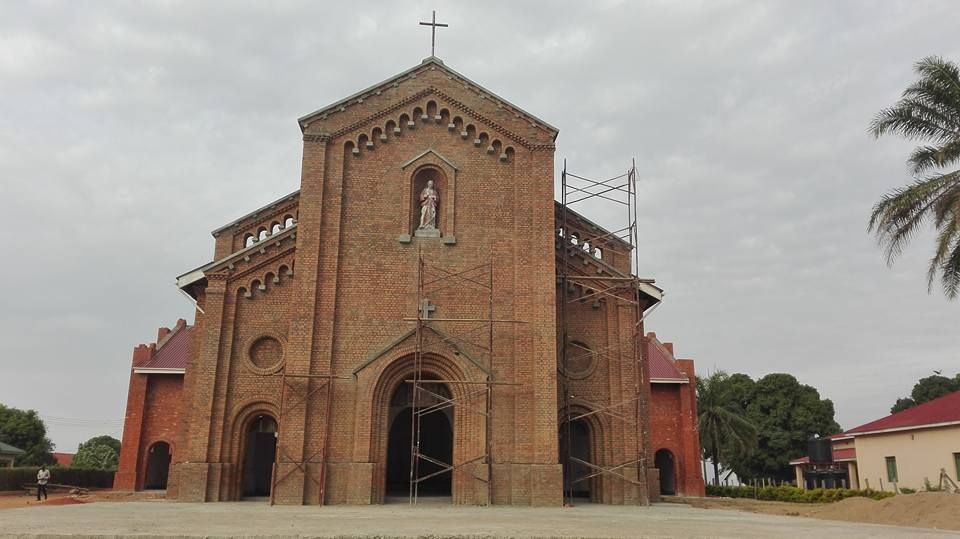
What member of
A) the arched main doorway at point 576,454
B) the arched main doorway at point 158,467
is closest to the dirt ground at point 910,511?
the arched main doorway at point 576,454

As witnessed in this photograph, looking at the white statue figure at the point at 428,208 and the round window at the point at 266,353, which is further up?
the white statue figure at the point at 428,208

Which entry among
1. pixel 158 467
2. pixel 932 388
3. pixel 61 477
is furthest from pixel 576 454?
pixel 932 388

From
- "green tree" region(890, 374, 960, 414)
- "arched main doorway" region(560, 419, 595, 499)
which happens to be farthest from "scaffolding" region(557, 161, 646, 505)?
"green tree" region(890, 374, 960, 414)

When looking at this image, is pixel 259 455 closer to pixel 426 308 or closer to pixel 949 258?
pixel 426 308

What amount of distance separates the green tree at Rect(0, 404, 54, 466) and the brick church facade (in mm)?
43283

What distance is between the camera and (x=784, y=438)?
5416 cm

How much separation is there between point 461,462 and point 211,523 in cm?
877

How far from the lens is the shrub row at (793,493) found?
1075 inches

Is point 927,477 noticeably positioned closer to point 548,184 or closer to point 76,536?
point 548,184

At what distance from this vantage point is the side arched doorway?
34250 millimetres

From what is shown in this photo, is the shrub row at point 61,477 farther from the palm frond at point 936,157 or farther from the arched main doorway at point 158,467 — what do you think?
the palm frond at point 936,157

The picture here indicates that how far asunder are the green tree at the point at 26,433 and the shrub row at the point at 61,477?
20.6 m

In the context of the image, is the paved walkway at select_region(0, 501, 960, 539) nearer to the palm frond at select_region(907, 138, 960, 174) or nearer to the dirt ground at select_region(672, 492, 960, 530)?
the dirt ground at select_region(672, 492, 960, 530)

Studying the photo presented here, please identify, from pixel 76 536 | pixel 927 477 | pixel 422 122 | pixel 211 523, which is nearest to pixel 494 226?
pixel 422 122
